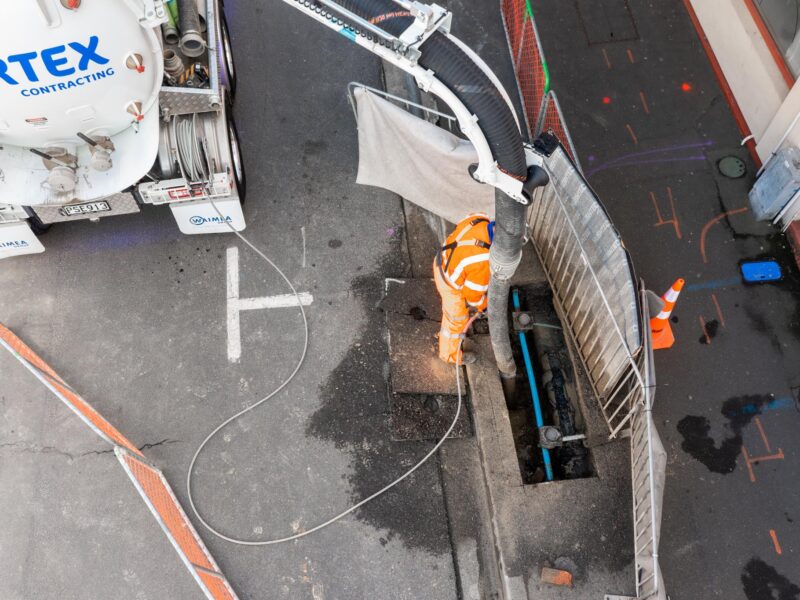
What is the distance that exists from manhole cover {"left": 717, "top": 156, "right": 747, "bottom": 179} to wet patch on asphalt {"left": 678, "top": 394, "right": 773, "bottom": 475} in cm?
279

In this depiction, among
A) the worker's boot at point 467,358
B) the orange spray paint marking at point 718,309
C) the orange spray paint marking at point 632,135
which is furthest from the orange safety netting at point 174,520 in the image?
the orange spray paint marking at point 632,135

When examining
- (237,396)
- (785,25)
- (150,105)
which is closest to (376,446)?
(237,396)

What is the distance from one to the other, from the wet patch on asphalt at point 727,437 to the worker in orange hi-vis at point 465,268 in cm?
247

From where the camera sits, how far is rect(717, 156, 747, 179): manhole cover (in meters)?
8.16

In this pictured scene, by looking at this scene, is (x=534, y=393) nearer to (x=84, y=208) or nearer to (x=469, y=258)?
(x=469, y=258)

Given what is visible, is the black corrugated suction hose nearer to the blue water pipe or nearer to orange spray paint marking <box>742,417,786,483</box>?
the blue water pipe

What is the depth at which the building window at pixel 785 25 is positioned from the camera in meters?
7.56

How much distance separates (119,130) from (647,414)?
5.34 meters

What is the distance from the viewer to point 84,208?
22.4 feet

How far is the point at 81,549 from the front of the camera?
6316 millimetres

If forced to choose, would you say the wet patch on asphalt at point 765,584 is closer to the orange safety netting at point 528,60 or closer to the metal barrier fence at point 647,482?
the metal barrier fence at point 647,482

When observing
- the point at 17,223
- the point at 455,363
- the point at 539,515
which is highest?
the point at 17,223

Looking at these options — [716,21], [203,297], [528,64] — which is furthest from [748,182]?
[203,297]

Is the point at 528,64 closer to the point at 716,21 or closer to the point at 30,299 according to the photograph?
the point at 716,21
